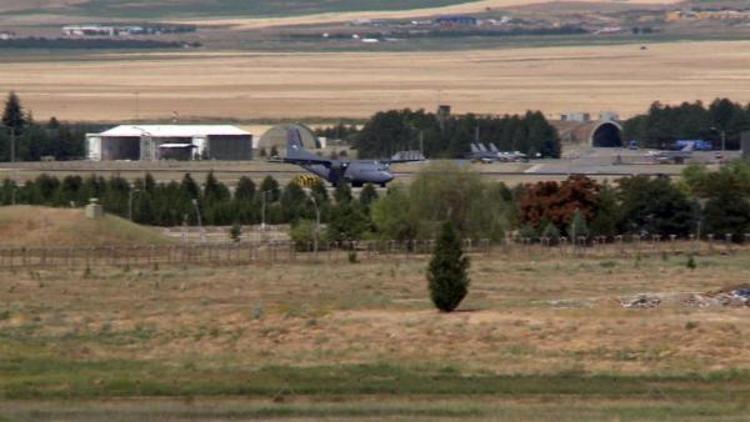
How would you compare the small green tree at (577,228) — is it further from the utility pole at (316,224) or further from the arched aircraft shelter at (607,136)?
the arched aircraft shelter at (607,136)

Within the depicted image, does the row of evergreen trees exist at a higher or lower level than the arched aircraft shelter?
lower

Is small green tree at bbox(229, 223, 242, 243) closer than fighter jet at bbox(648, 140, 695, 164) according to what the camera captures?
Yes

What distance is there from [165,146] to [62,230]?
3253 centimetres

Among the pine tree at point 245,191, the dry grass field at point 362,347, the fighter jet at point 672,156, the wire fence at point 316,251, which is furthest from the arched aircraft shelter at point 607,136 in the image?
the dry grass field at point 362,347

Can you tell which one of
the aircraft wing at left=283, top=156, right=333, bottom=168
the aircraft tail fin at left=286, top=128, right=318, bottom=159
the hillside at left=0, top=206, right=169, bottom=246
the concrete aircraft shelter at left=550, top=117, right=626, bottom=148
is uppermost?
the concrete aircraft shelter at left=550, top=117, right=626, bottom=148

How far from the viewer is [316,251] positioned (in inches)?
1602

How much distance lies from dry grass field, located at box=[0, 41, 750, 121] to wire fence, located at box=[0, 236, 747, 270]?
5572 centimetres

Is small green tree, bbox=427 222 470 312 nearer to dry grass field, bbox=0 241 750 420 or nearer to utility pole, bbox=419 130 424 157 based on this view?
dry grass field, bbox=0 241 750 420

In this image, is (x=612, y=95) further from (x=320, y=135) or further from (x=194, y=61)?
(x=194, y=61)

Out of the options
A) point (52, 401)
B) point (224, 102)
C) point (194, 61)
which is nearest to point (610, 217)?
point (52, 401)

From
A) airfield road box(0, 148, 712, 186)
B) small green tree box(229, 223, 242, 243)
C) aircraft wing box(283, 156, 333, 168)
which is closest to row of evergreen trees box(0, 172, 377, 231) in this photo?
small green tree box(229, 223, 242, 243)

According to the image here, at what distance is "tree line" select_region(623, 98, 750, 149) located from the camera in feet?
257

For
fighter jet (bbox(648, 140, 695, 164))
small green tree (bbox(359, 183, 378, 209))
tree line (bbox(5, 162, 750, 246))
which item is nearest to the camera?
tree line (bbox(5, 162, 750, 246))

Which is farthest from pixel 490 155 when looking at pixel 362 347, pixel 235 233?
pixel 362 347
